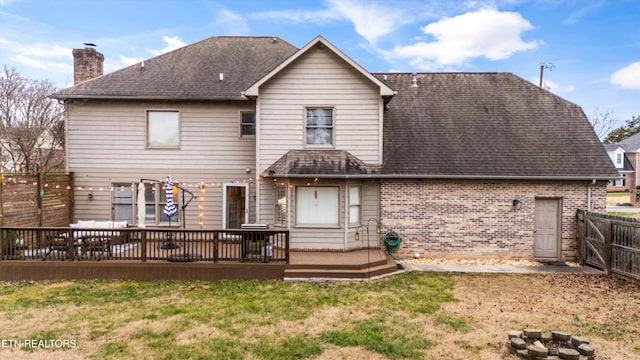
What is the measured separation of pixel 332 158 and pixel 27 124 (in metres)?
19.0

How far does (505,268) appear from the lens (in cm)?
1005

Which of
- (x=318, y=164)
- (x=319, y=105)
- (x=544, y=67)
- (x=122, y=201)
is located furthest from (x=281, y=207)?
(x=544, y=67)

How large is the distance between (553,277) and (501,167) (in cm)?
364

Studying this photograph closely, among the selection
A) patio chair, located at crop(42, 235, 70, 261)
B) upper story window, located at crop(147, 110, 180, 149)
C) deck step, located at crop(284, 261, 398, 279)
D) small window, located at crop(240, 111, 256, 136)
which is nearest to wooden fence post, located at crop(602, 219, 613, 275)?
deck step, located at crop(284, 261, 398, 279)

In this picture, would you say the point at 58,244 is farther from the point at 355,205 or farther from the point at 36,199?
the point at 355,205

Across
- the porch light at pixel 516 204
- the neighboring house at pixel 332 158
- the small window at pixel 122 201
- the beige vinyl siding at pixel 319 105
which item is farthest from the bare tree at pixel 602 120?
the small window at pixel 122 201

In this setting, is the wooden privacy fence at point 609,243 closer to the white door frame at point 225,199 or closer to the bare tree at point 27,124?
the white door frame at point 225,199

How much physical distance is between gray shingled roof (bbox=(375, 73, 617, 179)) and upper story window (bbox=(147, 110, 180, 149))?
7526 mm

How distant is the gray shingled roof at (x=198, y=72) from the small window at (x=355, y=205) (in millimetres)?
5308

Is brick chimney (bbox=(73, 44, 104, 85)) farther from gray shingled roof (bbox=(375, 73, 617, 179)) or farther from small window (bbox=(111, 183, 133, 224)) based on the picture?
gray shingled roof (bbox=(375, 73, 617, 179))

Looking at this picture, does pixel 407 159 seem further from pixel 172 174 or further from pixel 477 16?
pixel 477 16

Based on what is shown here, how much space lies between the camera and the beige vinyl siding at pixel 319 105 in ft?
35.6

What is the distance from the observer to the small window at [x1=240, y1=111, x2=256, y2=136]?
12.1 metres

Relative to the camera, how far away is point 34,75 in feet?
67.5
